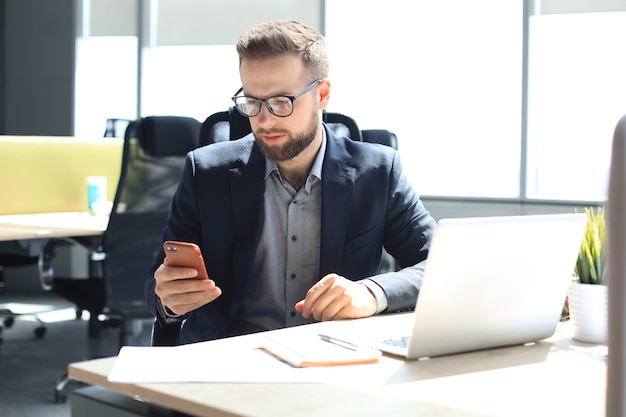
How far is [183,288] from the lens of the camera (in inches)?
59.6

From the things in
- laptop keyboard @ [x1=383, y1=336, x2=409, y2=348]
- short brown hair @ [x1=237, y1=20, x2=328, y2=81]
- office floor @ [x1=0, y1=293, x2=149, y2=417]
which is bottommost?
office floor @ [x1=0, y1=293, x2=149, y2=417]

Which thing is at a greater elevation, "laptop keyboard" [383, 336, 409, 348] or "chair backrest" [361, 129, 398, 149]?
"chair backrest" [361, 129, 398, 149]

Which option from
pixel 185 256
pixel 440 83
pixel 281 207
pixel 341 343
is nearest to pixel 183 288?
pixel 185 256

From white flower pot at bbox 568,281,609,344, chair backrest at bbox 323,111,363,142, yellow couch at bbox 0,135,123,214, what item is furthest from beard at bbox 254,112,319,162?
yellow couch at bbox 0,135,123,214

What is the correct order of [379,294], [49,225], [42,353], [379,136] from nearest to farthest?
[379,294] → [379,136] → [49,225] → [42,353]

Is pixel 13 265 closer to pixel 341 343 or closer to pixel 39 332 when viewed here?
pixel 39 332

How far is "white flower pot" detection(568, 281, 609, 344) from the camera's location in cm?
141

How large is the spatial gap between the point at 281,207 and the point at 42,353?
314 centimetres

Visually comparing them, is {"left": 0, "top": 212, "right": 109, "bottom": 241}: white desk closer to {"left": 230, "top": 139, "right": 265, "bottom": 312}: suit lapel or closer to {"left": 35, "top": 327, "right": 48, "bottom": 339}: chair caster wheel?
{"left": 35, "top": 327, "right": 48, "bottom": 339}: chair caster wheel

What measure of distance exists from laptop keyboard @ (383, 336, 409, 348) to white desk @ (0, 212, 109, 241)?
229 cm

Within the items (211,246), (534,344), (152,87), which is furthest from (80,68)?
(534,344)

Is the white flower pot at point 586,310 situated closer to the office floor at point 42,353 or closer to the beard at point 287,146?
the beard at point 287,146

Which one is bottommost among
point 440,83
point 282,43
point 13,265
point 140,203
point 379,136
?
point 13,265

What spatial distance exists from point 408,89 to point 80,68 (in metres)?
2.83
